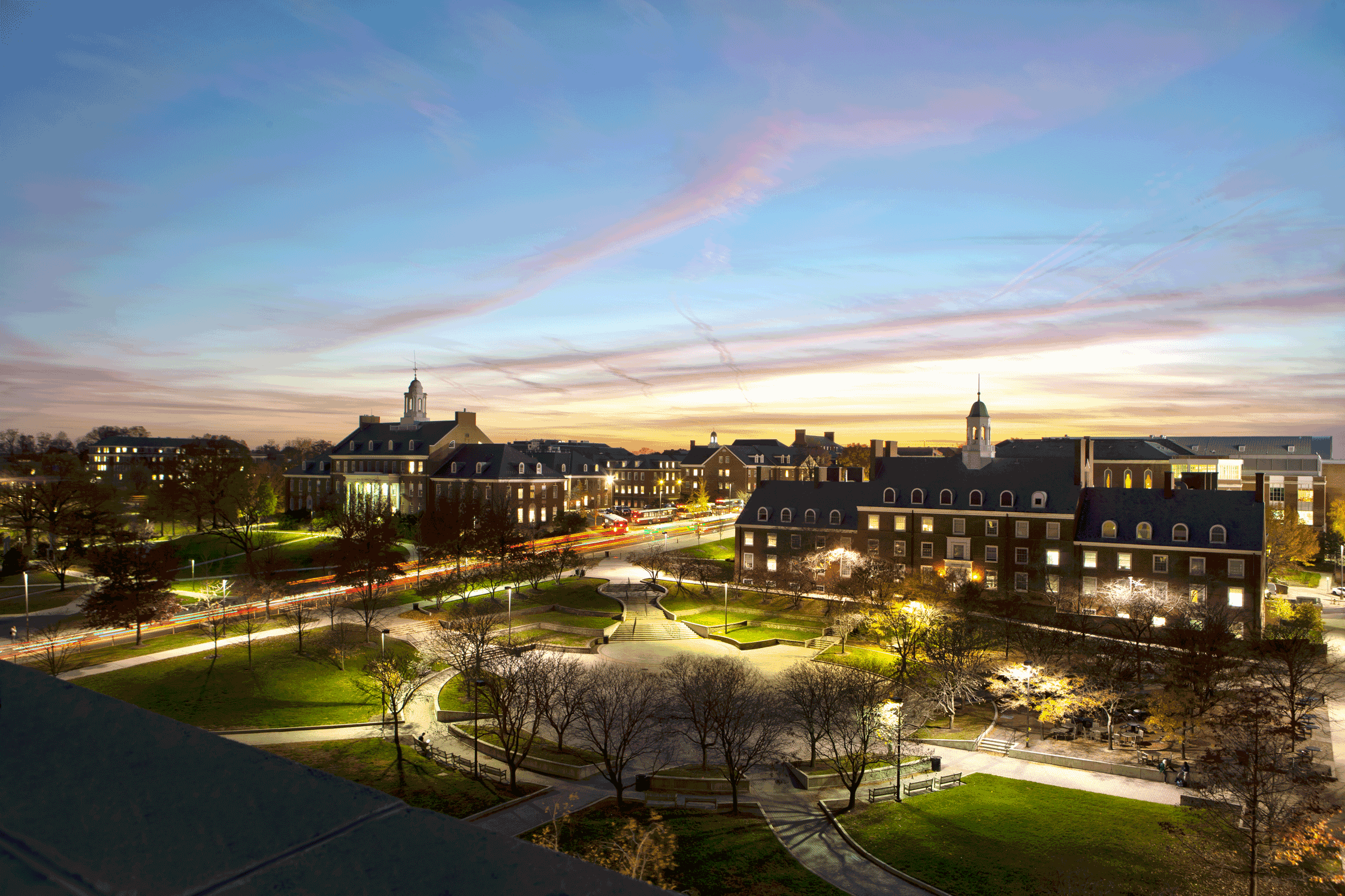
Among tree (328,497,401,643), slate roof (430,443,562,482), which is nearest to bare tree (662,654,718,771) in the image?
tree (328,497,401,643)

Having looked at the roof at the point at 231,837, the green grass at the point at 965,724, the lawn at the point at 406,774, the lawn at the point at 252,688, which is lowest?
the green grass at the point at 965,724

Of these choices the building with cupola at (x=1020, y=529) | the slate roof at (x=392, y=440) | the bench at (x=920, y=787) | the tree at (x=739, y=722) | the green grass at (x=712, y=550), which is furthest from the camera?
the slate roof at (x=392, y=440)

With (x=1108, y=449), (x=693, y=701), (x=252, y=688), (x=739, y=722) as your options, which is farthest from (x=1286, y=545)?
(x=252, y=688)

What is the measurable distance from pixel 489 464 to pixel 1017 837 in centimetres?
7942

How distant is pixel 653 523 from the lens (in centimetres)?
11962

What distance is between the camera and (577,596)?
65.4 m

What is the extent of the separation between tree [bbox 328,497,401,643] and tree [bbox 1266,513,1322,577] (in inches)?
3090

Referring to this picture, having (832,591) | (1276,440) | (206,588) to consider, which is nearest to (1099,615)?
(832,591)

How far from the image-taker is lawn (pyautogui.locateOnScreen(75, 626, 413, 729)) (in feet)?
126

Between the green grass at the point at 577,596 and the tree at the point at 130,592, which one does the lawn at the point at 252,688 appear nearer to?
the tree at the point at 130,592

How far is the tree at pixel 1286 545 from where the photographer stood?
A: 72.6 m

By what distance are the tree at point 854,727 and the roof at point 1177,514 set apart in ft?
106

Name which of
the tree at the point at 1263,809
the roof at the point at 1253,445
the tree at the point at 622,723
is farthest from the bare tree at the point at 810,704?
the roof at the point at 1253,445

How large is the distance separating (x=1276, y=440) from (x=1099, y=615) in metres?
97.8
